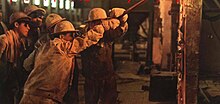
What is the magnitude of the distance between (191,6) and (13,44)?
12.6 feet

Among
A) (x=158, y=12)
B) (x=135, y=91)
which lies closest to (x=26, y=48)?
(x=135, y=91)

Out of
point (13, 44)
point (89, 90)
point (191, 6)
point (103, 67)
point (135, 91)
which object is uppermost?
point (191, 6)

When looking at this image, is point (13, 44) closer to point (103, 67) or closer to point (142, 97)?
point (103, 67)

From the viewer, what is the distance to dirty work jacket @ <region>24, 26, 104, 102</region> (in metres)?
6.21

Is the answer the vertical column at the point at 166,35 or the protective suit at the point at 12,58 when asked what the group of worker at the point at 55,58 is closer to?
the protective suit at the point at 12,58

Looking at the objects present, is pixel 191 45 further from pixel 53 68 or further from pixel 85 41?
pixel 53 68

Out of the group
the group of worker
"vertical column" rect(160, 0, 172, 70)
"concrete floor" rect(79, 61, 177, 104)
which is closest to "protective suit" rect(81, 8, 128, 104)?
the group of worker

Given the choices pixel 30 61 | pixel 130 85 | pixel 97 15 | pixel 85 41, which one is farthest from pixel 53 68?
pixel 130 85

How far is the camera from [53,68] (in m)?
6.21

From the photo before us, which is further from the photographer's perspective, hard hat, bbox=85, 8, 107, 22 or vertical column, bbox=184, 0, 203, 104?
hard hat, bbox=85, 8, 107, 22

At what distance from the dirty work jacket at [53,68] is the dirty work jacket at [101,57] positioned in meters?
1.52

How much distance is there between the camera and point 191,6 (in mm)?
5270

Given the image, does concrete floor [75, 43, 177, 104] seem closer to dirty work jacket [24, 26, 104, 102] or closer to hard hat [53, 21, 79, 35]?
dirty work jacket [24, 26, 104, 102]

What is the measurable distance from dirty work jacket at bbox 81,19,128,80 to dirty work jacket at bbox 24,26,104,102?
152cm
